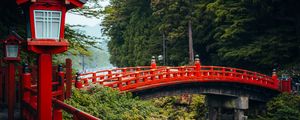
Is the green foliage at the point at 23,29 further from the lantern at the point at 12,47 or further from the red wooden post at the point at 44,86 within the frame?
the red wooden post at the point at 44,86

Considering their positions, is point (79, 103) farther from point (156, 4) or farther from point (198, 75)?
point (156, 4)

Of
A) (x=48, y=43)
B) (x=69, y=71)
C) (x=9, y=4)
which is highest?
(x=9, y=4)

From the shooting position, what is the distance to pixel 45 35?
267 inches

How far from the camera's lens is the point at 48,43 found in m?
6.71

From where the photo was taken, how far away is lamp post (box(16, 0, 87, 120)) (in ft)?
22.0

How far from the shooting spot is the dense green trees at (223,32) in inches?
1161

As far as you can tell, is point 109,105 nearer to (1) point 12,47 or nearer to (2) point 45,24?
(1) point 12,47

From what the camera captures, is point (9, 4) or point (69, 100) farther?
point (9, 4)

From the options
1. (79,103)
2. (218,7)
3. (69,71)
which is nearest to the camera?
(69,71)

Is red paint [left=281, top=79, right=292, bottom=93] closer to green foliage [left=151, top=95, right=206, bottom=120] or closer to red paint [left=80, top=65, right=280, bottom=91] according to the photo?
red paint [left=80, top=65, right=280, bottom=91]

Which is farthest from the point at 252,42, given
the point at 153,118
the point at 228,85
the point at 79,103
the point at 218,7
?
the point at 79,103

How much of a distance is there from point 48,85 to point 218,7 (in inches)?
1142

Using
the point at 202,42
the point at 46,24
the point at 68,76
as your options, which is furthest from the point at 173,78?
the point at 202,42

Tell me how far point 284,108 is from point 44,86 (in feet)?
64.4
